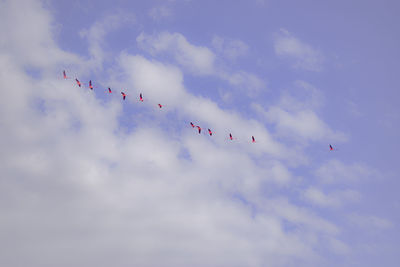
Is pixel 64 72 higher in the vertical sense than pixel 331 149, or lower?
higher

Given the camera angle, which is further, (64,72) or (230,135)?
(230,135)

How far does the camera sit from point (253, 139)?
67.8 metres

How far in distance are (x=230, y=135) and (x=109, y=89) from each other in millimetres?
35342

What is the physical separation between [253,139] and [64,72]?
2070 inches

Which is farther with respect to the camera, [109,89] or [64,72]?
[109,89]

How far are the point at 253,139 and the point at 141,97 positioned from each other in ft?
108

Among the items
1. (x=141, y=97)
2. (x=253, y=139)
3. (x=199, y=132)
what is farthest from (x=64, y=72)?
(x=253, y=139)

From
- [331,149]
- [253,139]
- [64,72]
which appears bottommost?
[331,149]

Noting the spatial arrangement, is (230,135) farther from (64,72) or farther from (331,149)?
(64,72)

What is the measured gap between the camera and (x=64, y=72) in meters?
60.6

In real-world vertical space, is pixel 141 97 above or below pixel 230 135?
above

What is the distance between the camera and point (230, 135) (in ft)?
222

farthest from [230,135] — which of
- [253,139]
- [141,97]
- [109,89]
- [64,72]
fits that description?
[64,72]

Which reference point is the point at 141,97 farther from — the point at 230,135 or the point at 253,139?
the point at 253,139
